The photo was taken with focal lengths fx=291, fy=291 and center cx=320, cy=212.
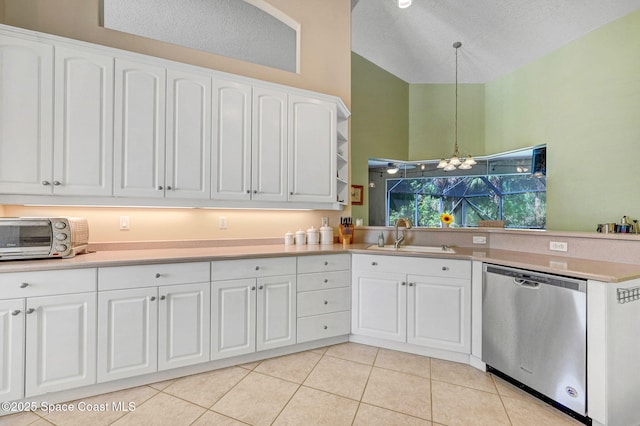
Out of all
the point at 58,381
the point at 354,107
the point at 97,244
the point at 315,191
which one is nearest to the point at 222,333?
the point at 58,381

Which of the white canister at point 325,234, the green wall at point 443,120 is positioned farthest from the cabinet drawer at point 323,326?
the green wall at point 443,120

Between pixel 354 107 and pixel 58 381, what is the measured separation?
16.5ft

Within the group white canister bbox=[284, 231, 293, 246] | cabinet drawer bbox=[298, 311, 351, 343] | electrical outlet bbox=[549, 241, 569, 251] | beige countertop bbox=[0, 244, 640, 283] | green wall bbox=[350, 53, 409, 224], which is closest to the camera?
beige countertop bbox=[0, 244, 640, 283]

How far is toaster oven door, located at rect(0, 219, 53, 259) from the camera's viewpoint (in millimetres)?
1759

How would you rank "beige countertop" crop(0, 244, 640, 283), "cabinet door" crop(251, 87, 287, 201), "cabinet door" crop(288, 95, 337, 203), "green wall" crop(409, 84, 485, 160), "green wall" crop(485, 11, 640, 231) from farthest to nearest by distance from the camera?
"green wall" crop(409, 84, 485, 160), "green wall" crop(485, 11, 640, 231), "cabinet door" crop(288, 95, 337, 203), "cabinet door" crop(251, 87, 287, 201), "beige countertop" crop(0, 244, 640, 283)

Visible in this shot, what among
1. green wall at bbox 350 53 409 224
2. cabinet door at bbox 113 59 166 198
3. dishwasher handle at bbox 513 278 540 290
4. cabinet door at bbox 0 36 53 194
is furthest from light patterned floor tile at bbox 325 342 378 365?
green wall at bbox 350 53 409 224

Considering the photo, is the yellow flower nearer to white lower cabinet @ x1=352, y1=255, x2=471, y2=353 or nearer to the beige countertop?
the beige countertop

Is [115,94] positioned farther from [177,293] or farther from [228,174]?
[177,293]

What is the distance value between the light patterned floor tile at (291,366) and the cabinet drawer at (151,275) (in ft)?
2.82

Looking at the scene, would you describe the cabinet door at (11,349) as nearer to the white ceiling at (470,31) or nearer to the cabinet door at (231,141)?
the cabinet door at (231,141)

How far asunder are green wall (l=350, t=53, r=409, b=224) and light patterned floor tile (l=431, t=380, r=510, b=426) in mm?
3405

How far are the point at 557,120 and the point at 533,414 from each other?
4267mm

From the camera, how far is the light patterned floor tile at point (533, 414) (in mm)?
1695

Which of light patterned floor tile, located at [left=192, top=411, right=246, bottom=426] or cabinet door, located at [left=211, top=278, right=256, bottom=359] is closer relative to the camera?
light patterned floor tile, located at [left=192, top=411, right=246, bottom=426]
